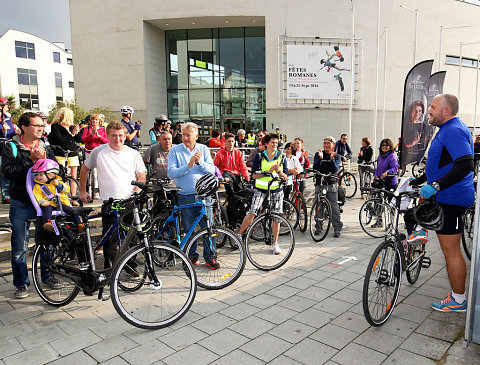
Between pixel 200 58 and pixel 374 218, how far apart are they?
20.5m

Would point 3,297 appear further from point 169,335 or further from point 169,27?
point 169,27

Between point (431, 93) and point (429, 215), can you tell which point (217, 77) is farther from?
point (429, 215)

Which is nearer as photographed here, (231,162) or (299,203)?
(231,162)

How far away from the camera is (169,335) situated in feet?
10.8

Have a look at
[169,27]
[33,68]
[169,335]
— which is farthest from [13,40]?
[169,335]

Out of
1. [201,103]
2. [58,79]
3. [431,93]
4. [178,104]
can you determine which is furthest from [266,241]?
[58,79]

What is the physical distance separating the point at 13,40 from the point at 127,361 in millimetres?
56197

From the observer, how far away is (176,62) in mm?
24922

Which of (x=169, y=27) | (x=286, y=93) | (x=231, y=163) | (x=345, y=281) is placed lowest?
(x=345, y=281)

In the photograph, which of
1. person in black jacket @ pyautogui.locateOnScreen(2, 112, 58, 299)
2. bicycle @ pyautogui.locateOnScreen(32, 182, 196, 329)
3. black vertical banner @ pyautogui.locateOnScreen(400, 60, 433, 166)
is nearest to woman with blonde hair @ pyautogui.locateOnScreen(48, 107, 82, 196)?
person in black jacket @ pyautogui.locateOnScreen(2, 112, 58, 299)

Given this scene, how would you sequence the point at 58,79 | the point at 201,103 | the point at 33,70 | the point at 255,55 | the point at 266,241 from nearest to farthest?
1. the point at 266,241
2. the point at 255,55
3. the point at 201,103
4. the point at 33,70
5. the point at 58,79

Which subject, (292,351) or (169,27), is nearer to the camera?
(292,351)

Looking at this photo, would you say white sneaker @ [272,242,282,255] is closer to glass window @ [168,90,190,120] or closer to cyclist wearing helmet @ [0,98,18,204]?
cyclist wearing helmet @ [0,98,18,204]

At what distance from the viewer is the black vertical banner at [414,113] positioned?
9.22 metres
